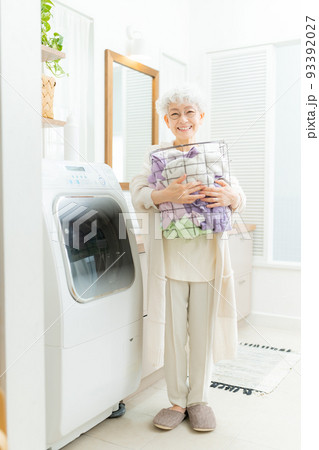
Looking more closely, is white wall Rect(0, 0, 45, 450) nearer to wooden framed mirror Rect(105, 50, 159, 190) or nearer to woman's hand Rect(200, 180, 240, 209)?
woman's hand Rect(200, 180, 240, 209)

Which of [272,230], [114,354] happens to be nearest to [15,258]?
[114,354]

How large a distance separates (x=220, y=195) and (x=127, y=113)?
4.43ft

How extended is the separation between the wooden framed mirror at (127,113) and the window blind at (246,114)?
1.95 feet

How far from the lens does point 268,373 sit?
8.39ft

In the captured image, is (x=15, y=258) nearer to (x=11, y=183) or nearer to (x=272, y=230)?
(x=11, y=183)

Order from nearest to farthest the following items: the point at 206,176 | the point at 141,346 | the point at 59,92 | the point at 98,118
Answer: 1. the point at 206,176
2. the point at 141,346
3. the point at 59,92
4. the point at 98,118

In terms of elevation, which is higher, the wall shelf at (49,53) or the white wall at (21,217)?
the wall shelf at (49,53)

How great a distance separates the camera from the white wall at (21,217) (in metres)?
0.91

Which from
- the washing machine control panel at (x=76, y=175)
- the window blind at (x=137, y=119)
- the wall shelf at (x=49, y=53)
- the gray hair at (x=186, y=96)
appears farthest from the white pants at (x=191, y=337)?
the window blind at (x=137, y=119)

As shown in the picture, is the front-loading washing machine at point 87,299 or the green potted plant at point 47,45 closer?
the front-loading washing machine at point 87,299

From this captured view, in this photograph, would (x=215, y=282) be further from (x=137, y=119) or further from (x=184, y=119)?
(x=137, y=119)

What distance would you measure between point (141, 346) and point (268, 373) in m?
0.89

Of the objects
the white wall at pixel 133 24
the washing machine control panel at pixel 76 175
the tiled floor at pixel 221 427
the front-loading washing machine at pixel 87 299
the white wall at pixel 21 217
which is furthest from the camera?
the white wall at pixel 133 24

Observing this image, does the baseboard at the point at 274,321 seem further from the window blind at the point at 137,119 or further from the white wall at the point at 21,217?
the white wall at the point at 21,217
